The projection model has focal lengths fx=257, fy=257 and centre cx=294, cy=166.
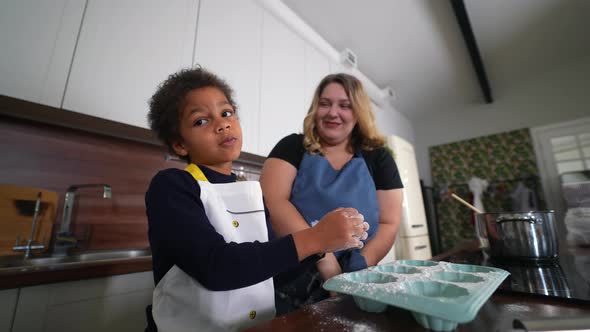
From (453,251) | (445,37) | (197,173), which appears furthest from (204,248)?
(445,37)

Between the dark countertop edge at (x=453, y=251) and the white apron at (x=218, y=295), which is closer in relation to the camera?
the white apron at (x=218, y=295)

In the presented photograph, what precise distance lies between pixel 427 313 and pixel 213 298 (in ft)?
1.10

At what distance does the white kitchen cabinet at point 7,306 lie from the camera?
2.40ft

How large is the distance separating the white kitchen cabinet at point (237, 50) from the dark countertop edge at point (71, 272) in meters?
0.88

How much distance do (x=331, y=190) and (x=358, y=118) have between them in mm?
328

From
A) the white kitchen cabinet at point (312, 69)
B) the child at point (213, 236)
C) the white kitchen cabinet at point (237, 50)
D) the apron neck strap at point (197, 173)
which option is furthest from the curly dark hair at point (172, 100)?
the white kitchen cabinet at point (312, 69)

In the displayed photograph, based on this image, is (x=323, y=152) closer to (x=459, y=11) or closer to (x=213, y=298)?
(x=213, y=298)

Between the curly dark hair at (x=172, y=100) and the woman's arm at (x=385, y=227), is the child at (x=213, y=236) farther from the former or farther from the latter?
the woman's arm at (x=385, y=227)

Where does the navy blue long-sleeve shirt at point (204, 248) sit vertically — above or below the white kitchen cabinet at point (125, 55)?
below

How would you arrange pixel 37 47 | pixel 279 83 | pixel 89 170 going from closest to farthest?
1. pixel 37 47
2. pixel 89 170
3. pixel 279 83

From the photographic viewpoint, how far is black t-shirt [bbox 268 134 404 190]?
838mm

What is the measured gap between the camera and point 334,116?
2.96 ft

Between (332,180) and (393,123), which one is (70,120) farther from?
(393,123)

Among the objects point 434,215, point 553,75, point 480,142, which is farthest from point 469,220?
point 553,75
